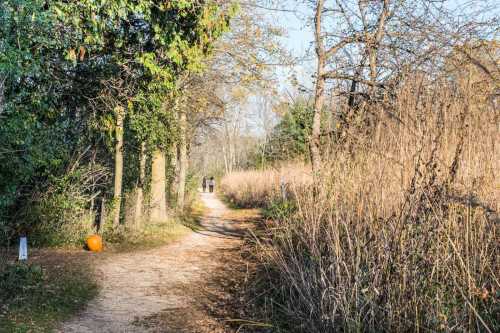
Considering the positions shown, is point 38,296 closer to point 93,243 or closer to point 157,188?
point 93,243

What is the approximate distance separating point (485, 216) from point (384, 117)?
4.35 ft

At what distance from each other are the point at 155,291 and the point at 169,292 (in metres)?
0.23

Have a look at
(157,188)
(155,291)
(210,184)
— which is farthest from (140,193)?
(210,184)

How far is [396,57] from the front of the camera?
26.5 ft

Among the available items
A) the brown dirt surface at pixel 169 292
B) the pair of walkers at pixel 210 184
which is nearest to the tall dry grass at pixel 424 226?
the brown dirt surface at pixel 169 292

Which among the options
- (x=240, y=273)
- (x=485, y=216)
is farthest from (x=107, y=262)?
(x=485, y=216)

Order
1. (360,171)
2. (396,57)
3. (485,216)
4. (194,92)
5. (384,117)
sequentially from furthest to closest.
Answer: (194,92) → (396,57) → (360,171) → (384,117) → (485,216)

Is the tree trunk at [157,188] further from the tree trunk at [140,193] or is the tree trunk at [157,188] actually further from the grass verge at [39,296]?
the grass verge at [39,296]

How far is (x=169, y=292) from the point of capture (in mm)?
7031

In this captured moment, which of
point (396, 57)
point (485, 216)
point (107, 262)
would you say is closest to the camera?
point (485, 216)

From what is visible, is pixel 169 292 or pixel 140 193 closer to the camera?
pixel 169 292

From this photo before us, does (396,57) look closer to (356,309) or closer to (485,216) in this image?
(485,216)

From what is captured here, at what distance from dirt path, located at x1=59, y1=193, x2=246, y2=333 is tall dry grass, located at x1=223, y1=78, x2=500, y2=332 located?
1973mm

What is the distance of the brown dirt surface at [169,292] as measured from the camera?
5477 millimetres
